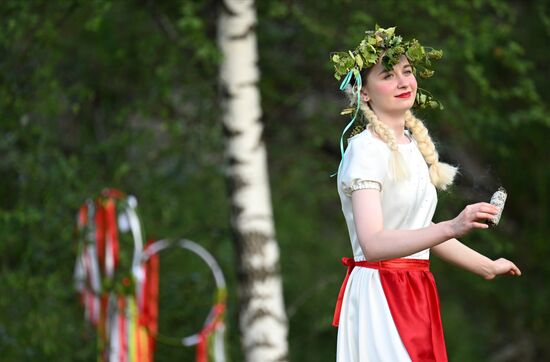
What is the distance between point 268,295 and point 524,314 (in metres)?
4.78

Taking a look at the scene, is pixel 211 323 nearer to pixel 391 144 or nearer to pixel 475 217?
pixel 391 144

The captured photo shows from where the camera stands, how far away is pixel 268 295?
698cm

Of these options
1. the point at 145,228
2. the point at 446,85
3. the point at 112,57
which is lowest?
the point at 145,228

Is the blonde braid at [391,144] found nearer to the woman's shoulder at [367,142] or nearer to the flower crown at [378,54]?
the woman's shoulder at [367,142]

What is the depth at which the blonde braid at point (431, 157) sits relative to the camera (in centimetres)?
345

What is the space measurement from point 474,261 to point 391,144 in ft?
1.59

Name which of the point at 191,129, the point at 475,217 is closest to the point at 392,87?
the point at 475,217

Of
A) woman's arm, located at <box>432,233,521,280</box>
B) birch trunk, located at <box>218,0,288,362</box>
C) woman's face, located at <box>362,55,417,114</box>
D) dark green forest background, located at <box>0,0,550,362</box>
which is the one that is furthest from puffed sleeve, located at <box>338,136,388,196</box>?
birch trunk, located at <box>218,0,288,362</box>

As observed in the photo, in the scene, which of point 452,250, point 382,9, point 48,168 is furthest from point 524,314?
point 452,250

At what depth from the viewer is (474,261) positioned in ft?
11.5

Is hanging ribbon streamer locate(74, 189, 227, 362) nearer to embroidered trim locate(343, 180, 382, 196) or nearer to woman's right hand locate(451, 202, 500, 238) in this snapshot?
embroidered trim locate(343, 180, 382, 196)

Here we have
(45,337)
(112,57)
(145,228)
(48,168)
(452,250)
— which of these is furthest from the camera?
(145,228)

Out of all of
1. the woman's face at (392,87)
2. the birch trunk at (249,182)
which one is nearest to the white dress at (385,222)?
the woman's face at (392,87)

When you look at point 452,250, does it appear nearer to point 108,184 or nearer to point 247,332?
point 247,332
